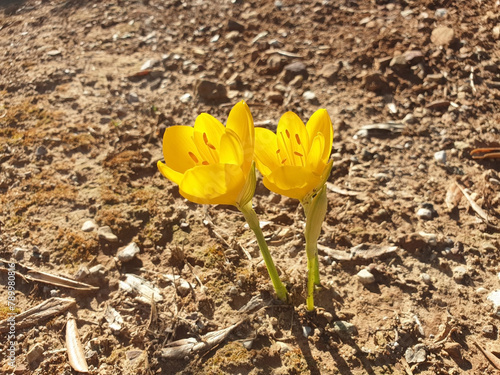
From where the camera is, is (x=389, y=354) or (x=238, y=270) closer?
(x=389, y=354)

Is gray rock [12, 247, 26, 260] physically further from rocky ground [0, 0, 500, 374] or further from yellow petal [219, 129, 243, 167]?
yellow petal [219, 129, 243, 167]

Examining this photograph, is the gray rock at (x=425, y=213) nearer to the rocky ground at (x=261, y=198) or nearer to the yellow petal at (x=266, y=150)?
the rocky ground at (x=261, y=198)

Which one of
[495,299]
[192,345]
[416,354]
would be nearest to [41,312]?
[192,345]

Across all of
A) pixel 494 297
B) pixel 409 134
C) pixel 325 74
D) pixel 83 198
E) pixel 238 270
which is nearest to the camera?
pixel 494 297

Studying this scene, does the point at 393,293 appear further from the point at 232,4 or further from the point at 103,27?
the point at 103,27

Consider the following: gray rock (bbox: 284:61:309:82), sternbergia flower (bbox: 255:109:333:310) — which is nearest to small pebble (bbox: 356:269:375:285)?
sternbergia flower (bbox: 255:109:333:310)

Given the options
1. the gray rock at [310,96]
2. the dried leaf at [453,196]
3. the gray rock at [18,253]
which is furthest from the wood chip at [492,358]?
the gray rock at [18,253]

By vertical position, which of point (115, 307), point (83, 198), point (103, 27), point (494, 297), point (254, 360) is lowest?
point (494, 297)

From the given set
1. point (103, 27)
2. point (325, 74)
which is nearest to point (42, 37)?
point (103, 27)
